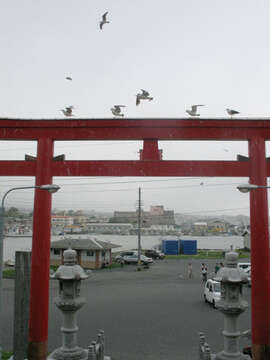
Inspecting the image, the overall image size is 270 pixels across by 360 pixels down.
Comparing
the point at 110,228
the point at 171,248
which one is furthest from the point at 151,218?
the point at 171,248

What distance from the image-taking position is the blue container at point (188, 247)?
47312 mm

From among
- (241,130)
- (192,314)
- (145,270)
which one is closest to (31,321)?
(241,130)

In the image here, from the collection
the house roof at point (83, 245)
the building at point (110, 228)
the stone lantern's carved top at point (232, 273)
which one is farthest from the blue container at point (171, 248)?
the building at point (110, 228)

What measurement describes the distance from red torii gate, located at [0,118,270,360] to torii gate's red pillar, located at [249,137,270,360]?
2cm

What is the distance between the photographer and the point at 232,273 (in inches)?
284

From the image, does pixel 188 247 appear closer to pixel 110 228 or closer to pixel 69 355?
pixel 69 355

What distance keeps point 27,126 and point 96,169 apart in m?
2.17

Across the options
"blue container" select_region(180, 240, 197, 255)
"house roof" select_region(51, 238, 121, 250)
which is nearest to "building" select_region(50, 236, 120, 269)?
"house roof" select_region(51, 238, 121, 250)

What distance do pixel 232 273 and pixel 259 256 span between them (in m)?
1.89

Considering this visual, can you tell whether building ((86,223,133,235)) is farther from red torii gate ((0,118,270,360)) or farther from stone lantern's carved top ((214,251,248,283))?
stone lantern's carved top ((214,251,248,283))

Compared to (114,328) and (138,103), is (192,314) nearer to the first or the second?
(114,328)

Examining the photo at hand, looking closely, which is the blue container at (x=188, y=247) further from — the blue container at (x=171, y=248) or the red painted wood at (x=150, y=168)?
the red painted wood at (x=150, y=168)

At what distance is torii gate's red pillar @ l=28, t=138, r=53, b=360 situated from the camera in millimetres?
8828

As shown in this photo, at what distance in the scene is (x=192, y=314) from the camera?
1583cm
